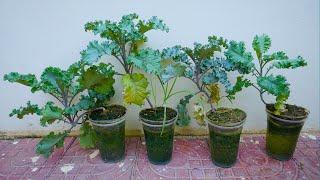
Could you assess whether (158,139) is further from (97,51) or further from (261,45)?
(261,45)

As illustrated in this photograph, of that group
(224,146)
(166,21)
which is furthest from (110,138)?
(166,21)

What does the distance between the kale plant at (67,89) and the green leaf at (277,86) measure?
51.2 inches

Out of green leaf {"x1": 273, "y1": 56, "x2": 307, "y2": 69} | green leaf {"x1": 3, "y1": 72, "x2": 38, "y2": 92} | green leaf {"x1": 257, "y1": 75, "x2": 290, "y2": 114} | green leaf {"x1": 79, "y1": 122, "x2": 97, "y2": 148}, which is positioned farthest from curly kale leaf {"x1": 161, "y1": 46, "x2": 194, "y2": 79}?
green leaf {"x1": 3, "y1": 72, "x2": 38, "y2": 92}

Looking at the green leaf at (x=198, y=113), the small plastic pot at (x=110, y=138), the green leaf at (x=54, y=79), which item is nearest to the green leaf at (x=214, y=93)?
the green leaf at (x=198, y=113)

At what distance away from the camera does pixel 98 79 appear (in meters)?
2.58

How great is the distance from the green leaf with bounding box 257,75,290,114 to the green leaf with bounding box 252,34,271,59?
238mm

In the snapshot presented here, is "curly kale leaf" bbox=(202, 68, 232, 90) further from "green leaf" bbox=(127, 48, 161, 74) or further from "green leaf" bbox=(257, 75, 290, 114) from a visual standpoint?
"green leaf" bbox=(127, 48, 161, 74)

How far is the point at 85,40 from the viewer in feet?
9.78

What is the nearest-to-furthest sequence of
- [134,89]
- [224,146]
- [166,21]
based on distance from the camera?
1. [134,89]
2. [224,146]
3. [166,21]

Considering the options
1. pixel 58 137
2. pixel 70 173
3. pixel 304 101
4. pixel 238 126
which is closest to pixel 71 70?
pixel 58 137

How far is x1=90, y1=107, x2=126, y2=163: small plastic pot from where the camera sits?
2668 mm

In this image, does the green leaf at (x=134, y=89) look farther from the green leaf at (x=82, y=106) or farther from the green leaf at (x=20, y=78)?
the green leaf at (x=20, y=78)

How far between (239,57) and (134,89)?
957 millimetres

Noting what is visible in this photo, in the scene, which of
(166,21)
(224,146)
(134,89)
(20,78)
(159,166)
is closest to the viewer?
(134,89)
